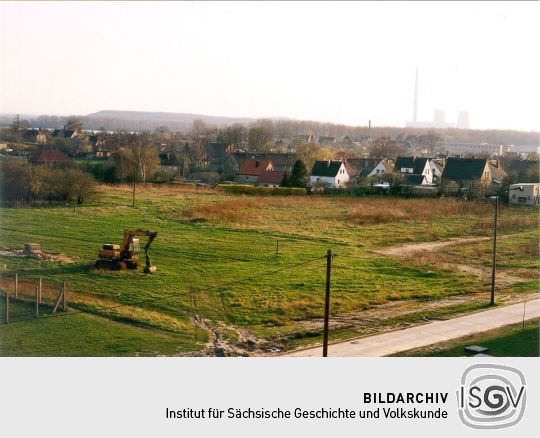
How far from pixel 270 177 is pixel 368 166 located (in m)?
9.47

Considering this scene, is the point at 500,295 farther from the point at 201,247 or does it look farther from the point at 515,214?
the point at 515,214

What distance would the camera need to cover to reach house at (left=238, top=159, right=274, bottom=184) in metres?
40.0

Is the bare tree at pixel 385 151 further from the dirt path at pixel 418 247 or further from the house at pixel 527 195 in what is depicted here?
the dirt path at pixel 418 247

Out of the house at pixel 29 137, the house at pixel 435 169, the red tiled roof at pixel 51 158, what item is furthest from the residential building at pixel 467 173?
the house at pixel 29 137

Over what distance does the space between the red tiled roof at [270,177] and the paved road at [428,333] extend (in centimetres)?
2503

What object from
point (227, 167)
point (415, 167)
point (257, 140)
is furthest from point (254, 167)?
point (257, 140)

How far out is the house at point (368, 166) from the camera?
42.9 metres

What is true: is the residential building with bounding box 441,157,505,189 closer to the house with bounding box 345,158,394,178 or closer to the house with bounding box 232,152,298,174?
the house with bounding box 345,158,394,178

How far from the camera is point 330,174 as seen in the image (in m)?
38.0

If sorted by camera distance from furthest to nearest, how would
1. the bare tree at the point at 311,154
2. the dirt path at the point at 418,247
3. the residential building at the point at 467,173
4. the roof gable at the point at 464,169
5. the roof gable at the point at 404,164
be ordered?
the bare tree at the point at 311,154 → the roof gable at the point at 404,164 → the roof gable at the point at 464,169 → the residential building at the point at 467,173 → the dirt path at the point at 418,247

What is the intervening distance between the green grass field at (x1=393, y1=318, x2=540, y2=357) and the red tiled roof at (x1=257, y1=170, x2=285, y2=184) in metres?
26.6

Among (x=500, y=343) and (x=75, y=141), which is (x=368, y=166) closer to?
(x=75, y=141)

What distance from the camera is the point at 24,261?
1530cm

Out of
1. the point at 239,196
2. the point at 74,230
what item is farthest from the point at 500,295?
the point at 239,196
